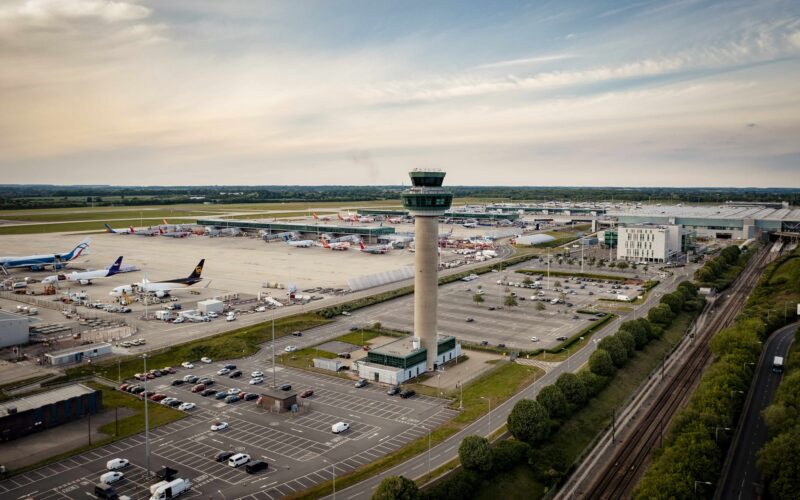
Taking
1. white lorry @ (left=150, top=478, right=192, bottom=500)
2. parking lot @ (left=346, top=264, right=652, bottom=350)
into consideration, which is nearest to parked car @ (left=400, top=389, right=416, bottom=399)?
parking lot @ (left=346, top=264, right=652, bottom=350)

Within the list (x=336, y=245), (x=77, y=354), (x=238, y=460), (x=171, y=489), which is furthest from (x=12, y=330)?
(x=336, y=245)

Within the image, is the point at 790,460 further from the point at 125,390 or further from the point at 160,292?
the point at 160,292

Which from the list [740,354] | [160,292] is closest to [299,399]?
[740,354]

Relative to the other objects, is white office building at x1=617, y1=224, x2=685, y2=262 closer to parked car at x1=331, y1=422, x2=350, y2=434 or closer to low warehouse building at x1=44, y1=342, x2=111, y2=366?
parked car at x1=331, y1=422, x2=350, y2=434

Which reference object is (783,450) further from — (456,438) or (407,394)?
(407,394)

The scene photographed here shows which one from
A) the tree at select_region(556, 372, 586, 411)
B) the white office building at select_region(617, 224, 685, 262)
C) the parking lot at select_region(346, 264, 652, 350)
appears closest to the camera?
the tree at select_region(556, 372, 586, 411)

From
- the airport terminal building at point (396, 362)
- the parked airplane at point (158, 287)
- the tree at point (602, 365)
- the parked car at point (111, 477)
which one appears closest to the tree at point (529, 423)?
the tree at point (602, 365)

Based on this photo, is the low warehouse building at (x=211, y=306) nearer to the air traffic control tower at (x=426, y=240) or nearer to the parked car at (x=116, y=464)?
the air traffic control tower at (x=426, y=240)
